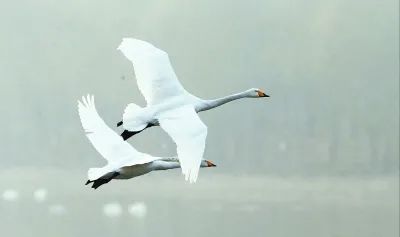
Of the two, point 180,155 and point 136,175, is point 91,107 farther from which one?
point 180,155

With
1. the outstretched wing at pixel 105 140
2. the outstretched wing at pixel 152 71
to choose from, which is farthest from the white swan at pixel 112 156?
the outstretched wing at pixel 152 71

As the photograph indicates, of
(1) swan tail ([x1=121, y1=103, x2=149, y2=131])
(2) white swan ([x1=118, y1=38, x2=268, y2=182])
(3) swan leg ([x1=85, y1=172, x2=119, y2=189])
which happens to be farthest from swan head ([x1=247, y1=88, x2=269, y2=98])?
(3) swan leg ([x1=85, y1=172, x2=119, y2=189])

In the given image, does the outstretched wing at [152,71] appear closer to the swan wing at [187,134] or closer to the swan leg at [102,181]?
the swan wing at [187,134]

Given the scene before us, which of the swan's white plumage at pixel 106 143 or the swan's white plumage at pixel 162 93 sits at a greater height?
the swan's white plumage at pixel 162 93

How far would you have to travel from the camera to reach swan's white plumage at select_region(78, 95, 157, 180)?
455 centimetres

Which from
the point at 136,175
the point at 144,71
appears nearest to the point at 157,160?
the point at 136,175

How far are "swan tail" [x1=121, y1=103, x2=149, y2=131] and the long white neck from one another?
229 mm

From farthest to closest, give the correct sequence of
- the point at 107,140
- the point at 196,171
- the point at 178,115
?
the point at 107,140
the point at 178,115
the point at 196,171

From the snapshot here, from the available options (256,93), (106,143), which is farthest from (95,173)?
(256,93)

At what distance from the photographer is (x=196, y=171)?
3963 mm

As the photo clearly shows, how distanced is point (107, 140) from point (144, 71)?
34 centimetres

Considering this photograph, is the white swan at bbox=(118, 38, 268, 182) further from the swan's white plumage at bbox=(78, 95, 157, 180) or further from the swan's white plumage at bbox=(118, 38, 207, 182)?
the swan's white plumage at bbox=(78, 95, 157, 180)

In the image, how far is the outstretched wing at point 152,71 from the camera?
4633 mm

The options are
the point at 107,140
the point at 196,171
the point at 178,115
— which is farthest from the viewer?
the point at 107,140
